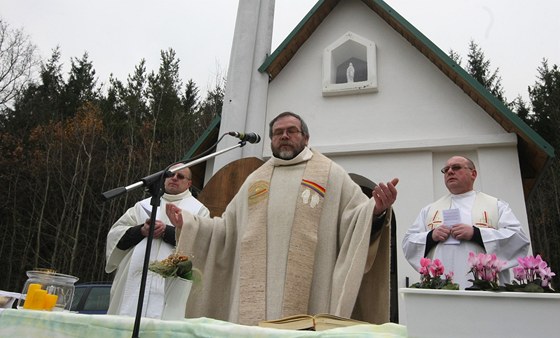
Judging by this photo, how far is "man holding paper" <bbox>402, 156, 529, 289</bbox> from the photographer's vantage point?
388 cm

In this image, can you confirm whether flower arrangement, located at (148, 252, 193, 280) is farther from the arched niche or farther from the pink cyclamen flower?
the arched niche

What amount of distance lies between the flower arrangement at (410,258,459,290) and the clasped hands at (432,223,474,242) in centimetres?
237

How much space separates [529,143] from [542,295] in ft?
18.7

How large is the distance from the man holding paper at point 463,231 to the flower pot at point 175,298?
1912 millimetres

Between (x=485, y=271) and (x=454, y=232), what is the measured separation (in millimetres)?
2526

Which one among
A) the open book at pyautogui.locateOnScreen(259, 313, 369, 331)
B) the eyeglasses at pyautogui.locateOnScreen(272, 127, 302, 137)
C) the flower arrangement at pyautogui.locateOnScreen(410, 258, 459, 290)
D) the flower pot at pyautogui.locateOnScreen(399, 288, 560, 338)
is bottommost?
the open book at pyautogui.locateOnScreen(259, 313, 369, 331)

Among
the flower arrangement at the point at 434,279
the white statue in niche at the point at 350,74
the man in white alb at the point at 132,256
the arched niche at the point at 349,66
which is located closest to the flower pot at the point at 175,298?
the flower arrangement at the point at 434,279

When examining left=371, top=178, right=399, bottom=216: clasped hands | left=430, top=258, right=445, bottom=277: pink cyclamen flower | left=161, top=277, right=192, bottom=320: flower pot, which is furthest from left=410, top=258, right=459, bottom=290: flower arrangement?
left=161, top=277, right=192, bottom=320: flower pot

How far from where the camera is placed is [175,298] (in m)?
2.42

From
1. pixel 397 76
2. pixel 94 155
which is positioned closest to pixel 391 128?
pixel 397 76

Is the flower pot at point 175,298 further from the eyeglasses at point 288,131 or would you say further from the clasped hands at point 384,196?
the eyeglasses at point 288,131

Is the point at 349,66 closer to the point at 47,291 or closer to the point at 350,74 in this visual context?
the point at 350,74

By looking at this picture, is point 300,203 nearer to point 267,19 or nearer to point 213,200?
point 213,200

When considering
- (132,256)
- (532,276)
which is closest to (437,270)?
(532,276)
